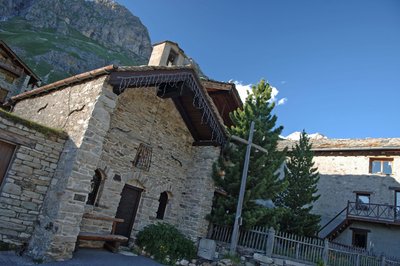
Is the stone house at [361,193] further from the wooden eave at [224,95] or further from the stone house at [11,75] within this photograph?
the stone house at [11,75]

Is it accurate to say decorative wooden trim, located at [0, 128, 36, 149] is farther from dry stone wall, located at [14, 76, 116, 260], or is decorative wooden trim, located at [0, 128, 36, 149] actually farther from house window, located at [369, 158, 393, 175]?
house window, located at [369, 158, 393, 175]

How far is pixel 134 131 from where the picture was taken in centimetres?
1014

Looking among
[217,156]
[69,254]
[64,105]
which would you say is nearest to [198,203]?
[217,156]

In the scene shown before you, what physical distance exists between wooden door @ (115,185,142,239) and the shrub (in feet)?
1.65

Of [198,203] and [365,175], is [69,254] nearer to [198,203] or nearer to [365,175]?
[198,203]

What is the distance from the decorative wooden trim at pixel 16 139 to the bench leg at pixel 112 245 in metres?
3.74

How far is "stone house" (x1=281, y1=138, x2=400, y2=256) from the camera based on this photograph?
57.9 ft

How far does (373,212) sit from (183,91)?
593 inches

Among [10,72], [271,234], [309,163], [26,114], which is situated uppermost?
[10,72]

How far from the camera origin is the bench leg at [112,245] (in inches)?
347

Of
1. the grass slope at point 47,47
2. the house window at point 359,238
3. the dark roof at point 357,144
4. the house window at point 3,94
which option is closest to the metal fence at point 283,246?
the house window at point 359,238

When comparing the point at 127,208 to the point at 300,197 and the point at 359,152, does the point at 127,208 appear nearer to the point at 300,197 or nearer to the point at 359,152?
the point at 300,197

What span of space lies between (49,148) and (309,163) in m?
12.8

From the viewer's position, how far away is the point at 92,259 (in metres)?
7.38
